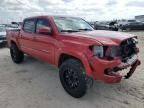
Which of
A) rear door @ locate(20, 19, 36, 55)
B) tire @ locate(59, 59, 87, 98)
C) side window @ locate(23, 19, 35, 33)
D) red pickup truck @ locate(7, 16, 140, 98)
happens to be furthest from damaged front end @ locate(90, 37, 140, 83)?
side window @ locate(23, 19, 35, 33)

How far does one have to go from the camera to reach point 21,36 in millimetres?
6980

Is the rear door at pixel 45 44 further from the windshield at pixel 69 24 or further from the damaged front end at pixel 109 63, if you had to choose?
the damaged front end at pixel 109 63

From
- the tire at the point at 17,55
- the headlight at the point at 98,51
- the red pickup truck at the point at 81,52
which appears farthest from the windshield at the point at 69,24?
the tire at the point at 17,55

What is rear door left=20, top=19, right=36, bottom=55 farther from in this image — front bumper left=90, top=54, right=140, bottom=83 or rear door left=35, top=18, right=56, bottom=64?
front bumper left=90, top=54, right=140, bottom=83

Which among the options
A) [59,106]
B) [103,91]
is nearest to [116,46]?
[103,91]

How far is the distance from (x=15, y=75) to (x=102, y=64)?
11.3ft

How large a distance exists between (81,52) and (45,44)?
1563 millimetres

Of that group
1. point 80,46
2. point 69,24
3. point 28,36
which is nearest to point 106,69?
point 80,46

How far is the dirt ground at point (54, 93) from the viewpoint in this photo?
4.14m

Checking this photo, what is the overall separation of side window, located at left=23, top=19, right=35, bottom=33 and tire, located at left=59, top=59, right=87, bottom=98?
2.19 meters

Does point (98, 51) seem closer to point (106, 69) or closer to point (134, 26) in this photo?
point (106, 69)

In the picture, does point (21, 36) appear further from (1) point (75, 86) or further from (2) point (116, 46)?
(2) point (116, 46)

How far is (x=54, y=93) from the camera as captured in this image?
4746 mm

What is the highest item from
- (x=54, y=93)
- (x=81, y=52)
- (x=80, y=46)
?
(x=80, y=46)
